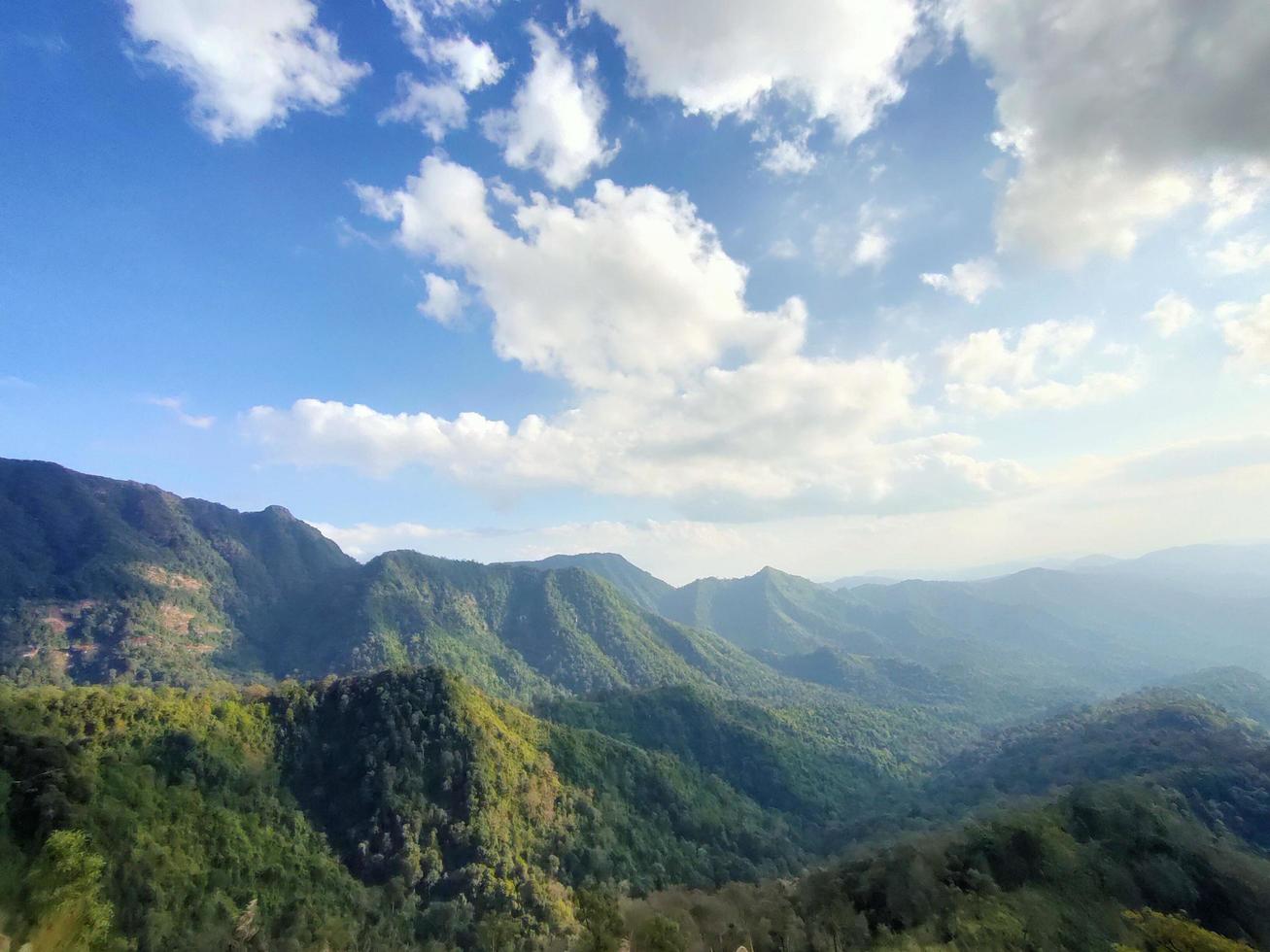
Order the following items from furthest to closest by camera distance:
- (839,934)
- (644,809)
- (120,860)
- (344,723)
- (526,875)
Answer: (644,809) → (344,723) → (526,875) → (120,860) → (839,934)

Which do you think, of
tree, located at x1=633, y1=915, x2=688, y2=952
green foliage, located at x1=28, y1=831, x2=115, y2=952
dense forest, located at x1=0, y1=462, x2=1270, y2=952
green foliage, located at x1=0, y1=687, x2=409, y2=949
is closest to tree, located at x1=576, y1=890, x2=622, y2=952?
dense forest, located at x1=0, y1=462, x2=1270, y2=952

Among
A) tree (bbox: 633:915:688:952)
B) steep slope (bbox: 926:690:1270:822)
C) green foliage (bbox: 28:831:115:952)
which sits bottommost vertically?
steep slope (bbox: 926:690:1270:822)

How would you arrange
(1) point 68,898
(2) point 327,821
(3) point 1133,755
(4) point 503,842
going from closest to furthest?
1. (1) point 68,898
2. (2) point 327,821
3. (4) point 503,842
4. (3) point 1133,755

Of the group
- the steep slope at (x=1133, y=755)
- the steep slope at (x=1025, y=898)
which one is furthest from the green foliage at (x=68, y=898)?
the steep slope at (x=1133, y=755)

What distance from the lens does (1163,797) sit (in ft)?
322

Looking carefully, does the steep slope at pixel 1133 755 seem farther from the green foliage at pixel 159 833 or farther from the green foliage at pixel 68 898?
the green foliage at pixel 68 898

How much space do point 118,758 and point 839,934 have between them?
103576 mm

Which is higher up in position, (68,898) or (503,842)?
(68,898)

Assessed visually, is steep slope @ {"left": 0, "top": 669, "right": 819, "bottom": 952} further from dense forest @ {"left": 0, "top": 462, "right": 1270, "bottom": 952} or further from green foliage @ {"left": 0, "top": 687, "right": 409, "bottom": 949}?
dense forest @ {"left": 0, "top": 462, "right": 1270, "bottom": 952}

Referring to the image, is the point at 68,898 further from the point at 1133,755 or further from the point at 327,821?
the point at 1133,755

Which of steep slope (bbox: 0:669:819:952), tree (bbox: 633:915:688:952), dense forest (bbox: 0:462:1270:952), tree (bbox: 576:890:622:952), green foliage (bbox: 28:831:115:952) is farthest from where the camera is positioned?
steep slope (bbox: 0:669:819:952)

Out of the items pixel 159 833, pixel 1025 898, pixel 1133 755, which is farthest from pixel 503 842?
pixel 1133 755

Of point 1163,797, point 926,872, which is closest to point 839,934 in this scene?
point 926,872

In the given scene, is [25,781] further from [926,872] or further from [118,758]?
[926,872]
